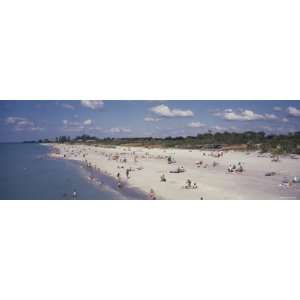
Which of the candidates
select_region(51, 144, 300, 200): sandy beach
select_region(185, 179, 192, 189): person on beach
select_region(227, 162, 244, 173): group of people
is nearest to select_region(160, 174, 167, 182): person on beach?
select_region(51, 144, 300, 200): sandy beach

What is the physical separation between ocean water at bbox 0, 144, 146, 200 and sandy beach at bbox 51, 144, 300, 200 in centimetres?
41

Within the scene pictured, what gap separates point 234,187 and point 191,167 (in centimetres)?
142

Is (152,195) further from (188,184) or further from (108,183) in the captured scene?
(108,183)

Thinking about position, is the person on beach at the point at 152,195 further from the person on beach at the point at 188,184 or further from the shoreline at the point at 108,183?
the person on beach at the point at 188,184

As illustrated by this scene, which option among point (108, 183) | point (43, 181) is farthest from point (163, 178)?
point (43, 181)

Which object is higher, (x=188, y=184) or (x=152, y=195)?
(x=188, y=184)

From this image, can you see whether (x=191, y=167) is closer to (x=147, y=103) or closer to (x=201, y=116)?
(x=201, y=116)

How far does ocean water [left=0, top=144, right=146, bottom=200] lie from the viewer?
30.1 ft

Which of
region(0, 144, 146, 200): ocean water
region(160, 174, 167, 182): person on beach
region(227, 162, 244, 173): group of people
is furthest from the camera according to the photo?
region(227, 162, 244, 173): group of people

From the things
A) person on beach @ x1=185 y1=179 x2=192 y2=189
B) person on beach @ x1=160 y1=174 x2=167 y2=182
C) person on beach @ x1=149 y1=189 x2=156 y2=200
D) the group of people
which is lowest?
person on beach @ x1=149 y1=189 x2=156 y2=200

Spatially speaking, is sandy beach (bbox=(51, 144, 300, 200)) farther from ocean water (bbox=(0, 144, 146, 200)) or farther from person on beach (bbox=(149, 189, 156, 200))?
ocean water (bbox=(0, 144, 146, 200))

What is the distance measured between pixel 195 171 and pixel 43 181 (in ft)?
12.4

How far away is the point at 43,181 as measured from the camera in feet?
32.4
